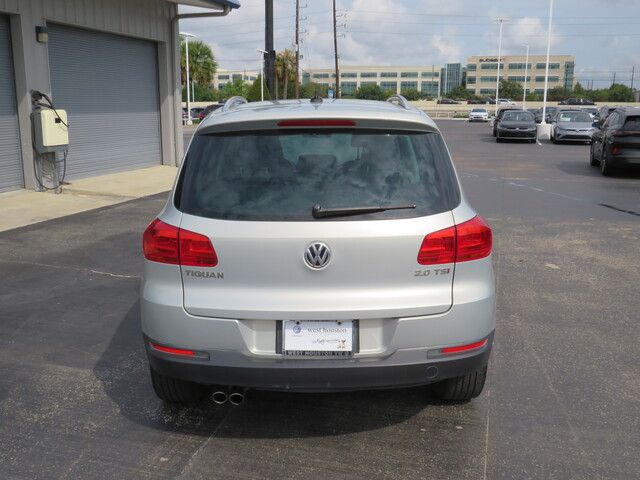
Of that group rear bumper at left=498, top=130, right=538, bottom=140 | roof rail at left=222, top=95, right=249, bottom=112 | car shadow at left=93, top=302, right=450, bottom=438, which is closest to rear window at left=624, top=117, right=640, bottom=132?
roof rail at left=222, top=95, right=249, bottom=112

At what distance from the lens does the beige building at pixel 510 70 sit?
502ft

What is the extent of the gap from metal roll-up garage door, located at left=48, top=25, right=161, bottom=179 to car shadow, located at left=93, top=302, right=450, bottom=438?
10528mm

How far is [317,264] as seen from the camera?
10.4 ft

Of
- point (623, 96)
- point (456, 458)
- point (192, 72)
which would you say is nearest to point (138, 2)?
point (456, 458)

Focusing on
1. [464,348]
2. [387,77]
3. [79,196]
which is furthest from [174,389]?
[387,77]

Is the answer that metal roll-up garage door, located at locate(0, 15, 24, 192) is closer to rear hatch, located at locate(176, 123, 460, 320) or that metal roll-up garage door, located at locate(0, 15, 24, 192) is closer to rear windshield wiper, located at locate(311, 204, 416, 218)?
rear hatch, located at locate(176, 123, 460, 320)

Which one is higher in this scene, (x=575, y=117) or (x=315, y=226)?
(x=315, y=226)

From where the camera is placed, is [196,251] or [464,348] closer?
[196,251]

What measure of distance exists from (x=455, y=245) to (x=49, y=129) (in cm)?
1047

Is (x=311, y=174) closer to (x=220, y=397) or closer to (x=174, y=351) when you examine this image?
(x=174, y=351)

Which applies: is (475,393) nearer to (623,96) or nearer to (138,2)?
(138,2)

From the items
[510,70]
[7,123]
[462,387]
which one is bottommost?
[462,387]

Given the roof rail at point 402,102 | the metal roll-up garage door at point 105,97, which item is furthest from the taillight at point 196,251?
the metal roll-up garage door at point 105,97

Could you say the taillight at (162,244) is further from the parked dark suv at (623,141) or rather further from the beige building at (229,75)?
the beige building at (229,75)
